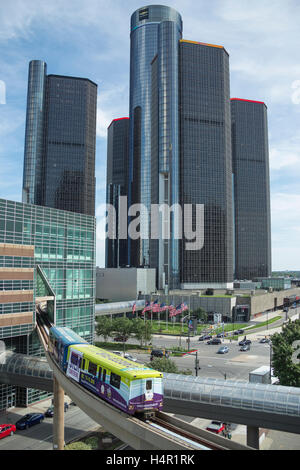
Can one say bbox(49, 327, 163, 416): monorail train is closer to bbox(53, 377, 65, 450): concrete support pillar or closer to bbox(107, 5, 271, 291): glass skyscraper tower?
bbox(53, 377, 65, 450): concrete support pillar

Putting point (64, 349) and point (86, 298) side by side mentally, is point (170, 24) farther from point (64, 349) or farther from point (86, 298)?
point (64, 349)

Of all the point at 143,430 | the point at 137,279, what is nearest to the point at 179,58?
the point at 137,279

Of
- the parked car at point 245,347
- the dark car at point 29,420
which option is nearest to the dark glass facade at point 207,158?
the parked car at point 245,347

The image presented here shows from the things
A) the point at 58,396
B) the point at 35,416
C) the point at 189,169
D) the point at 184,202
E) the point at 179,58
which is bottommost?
the point at 35,416

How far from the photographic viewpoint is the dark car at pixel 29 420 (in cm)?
4288

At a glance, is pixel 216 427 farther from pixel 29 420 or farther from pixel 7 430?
pixel 7 430

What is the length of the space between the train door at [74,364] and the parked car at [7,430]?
15.3m

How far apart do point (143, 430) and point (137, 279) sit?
11247 cm

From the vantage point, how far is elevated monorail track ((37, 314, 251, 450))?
20.6m

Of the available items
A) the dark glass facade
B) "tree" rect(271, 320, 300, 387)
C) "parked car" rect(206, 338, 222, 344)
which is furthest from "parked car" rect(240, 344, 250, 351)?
the dark glass facade

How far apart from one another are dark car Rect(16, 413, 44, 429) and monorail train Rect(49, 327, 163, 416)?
15608mm

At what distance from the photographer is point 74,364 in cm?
3092
